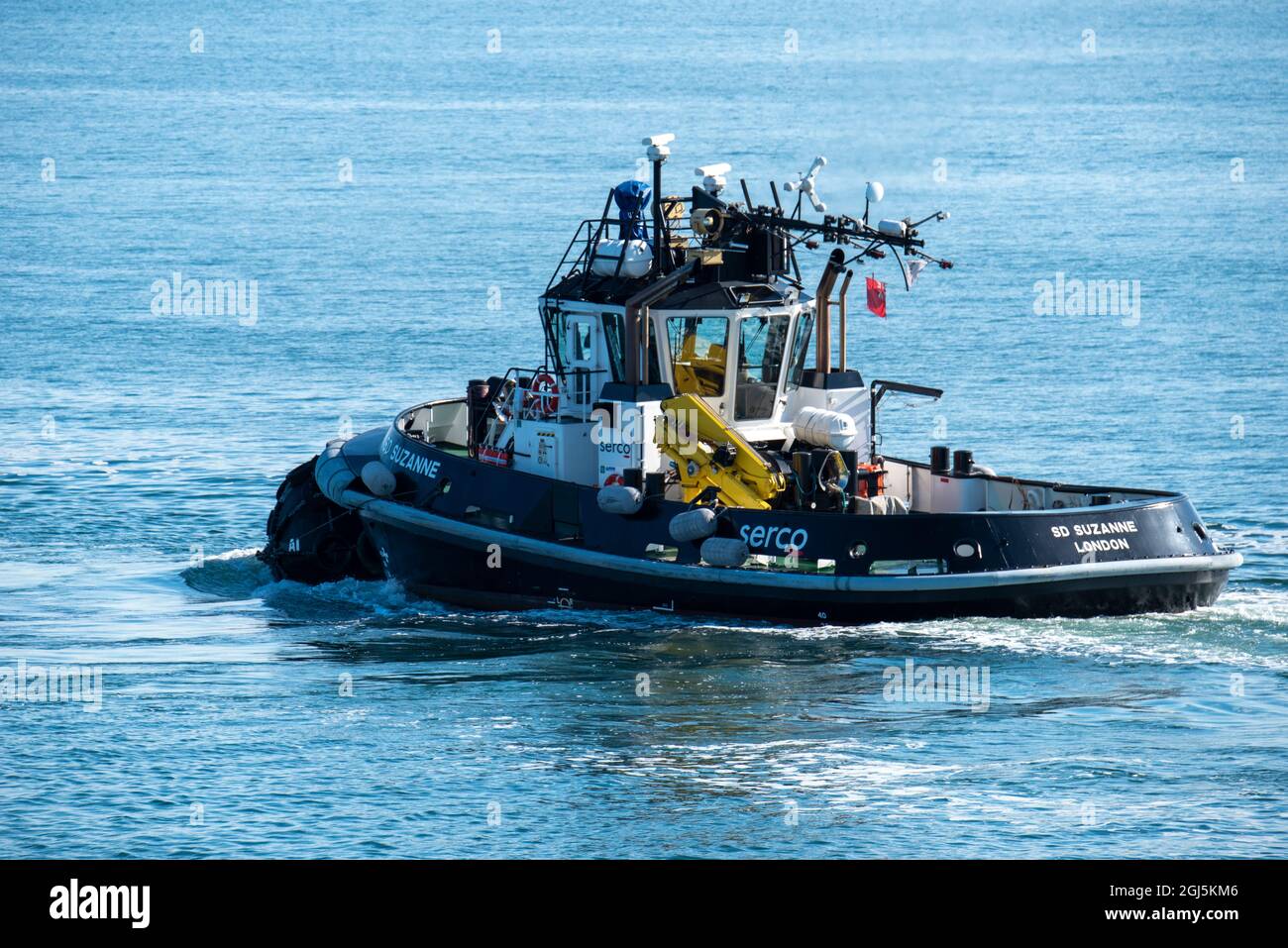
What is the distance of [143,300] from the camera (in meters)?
55.0

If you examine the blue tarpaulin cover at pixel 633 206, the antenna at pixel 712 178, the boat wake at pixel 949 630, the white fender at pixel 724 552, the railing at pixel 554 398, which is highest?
the antenna at pixel 712 178

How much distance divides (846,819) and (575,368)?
9.72m

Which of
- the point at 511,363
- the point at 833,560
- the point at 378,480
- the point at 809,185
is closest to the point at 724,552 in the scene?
the point at 833,560

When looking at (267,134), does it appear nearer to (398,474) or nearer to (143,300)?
(143,300)

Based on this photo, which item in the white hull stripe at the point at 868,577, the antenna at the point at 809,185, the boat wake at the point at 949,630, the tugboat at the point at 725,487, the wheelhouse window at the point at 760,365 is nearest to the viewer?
the boat wake at the point at 949,630

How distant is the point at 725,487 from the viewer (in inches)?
1010

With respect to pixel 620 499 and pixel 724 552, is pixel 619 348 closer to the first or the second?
pixel 620 499

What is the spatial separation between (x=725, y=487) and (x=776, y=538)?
1.33 metres

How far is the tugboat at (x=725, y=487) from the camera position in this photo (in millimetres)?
24062

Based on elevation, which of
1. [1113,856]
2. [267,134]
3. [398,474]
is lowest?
[1113,856]

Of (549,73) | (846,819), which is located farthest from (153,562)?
(549,73)

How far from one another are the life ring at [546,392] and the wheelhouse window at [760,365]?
8.03 ft

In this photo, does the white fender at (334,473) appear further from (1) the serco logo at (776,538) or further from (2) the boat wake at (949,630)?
(1) the serco logo at (776,538)

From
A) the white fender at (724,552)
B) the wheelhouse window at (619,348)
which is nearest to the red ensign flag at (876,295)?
the wheelhouse window at (619,348)
